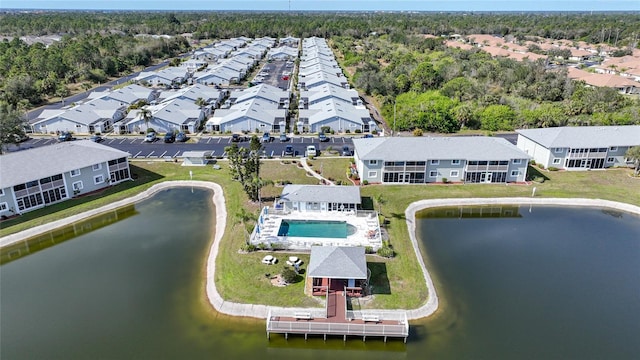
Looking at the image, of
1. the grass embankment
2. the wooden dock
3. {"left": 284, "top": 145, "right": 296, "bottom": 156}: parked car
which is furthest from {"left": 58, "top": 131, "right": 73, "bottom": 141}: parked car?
the wooden dock

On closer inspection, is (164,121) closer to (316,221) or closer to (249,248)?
(316,221)

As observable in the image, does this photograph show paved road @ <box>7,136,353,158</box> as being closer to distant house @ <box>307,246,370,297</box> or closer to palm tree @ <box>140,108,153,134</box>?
palm tree @ <box>140,108,153,134</box>

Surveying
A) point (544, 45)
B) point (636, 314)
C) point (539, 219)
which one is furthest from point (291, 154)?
point (544, 45)

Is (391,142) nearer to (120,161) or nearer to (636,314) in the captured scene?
(636,314)

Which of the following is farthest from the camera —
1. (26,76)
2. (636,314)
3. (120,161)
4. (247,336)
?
(26,76)

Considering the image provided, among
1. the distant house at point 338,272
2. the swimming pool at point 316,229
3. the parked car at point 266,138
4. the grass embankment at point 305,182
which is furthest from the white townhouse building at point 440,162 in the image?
the parked car at point 266,138

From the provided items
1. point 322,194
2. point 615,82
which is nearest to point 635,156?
point 322,194

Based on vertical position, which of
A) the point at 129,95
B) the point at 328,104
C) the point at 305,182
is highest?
the point at 328,104
